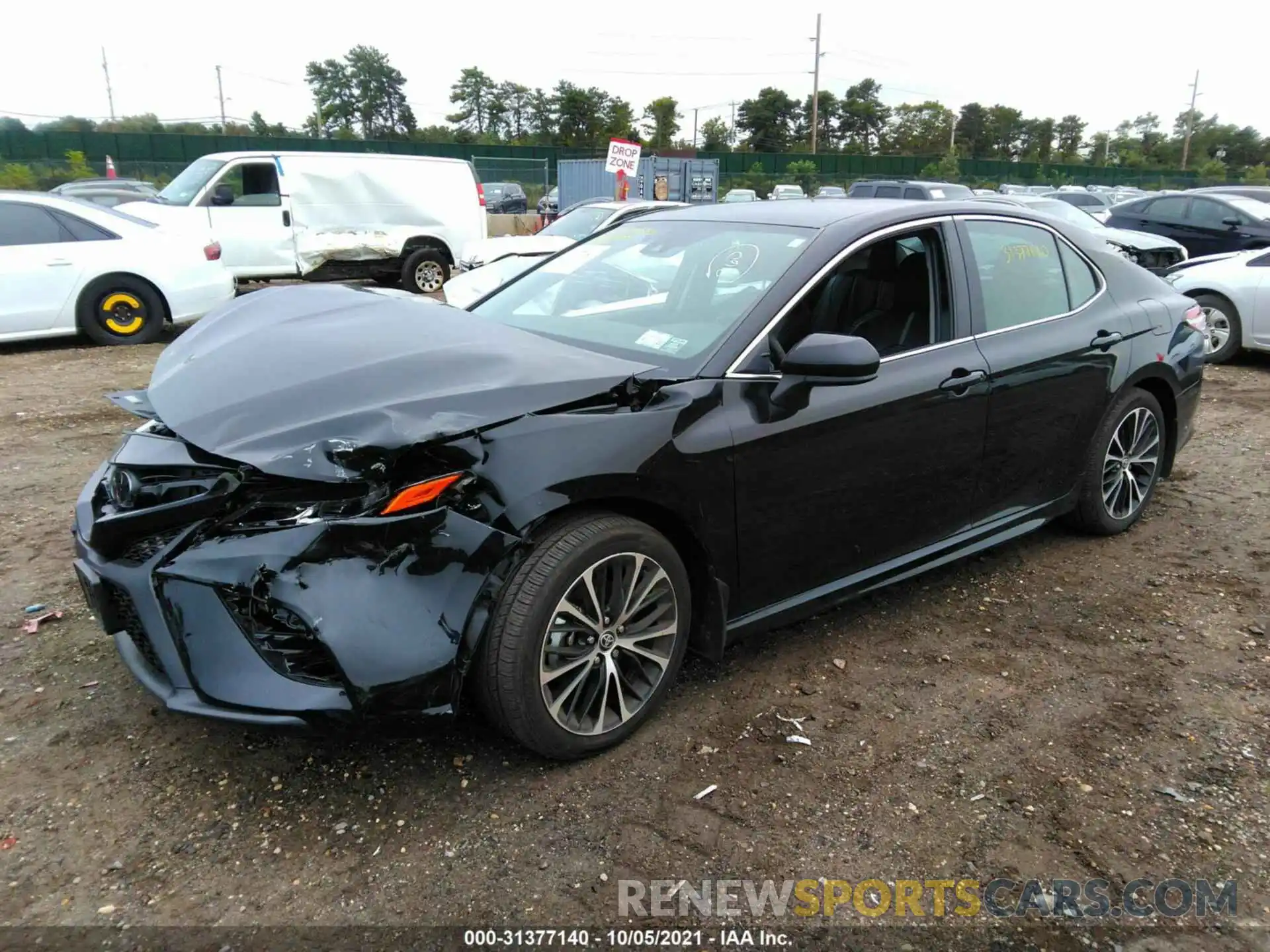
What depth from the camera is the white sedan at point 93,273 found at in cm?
848

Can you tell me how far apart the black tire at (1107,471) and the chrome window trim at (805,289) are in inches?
49.9

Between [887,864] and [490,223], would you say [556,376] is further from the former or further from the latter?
[490,223]

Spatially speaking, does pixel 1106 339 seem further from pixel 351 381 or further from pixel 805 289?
pixel 351 381

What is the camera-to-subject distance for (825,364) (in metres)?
2.83

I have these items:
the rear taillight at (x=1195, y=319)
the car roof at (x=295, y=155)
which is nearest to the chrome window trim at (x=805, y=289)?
the rear taillight at (x=1195, y=319)

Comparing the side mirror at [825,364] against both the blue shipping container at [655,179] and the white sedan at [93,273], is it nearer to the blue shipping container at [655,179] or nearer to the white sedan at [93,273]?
the white sedan at [93,273]

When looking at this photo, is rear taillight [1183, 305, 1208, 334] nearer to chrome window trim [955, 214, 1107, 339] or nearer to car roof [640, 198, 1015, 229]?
chrome window trim [955, 214, 1107, 339]

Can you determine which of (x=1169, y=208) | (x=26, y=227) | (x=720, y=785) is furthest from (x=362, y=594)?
(x=1169, y=208)

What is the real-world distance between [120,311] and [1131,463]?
915 cm

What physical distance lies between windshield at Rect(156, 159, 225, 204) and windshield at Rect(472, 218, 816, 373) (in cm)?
988

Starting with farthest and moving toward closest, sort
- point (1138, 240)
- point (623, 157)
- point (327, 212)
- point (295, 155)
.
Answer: point (623, 157)
point (1138, 240)
point (327, 212)
point (295, 155)

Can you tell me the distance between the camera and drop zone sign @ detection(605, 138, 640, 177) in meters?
15.5

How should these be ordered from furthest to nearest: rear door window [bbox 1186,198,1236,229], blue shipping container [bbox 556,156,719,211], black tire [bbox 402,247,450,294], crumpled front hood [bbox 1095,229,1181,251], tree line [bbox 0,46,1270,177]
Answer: tree line [bbox 0,46,1270,177] < blue shipping container [bbox 556,156,719,211] < rear door window [bbox 1186,198,1236,229] < black tire [bbox 402,247,450,294] < crumpled front hood [bbox 1095,229,1181,251]

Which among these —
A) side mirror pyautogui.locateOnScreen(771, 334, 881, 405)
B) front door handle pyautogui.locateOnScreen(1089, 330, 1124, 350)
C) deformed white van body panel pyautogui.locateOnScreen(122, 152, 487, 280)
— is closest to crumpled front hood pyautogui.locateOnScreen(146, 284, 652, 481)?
side mirror pyautogui.locateOnScreen(771, 334, 881, 405)
